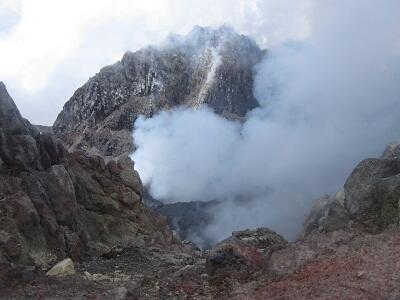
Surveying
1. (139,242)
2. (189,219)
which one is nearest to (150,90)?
(189,219)

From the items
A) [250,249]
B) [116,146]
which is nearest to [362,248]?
[250,249]

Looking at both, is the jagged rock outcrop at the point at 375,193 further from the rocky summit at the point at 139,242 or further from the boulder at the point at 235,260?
the boulder at the point at 235,260

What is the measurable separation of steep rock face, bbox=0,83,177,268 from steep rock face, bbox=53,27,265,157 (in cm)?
8754

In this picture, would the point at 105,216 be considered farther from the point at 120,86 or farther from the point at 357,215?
the point at 120,86

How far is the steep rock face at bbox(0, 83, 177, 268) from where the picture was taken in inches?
1087

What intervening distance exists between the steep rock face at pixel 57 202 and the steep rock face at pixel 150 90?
8754 centimetres

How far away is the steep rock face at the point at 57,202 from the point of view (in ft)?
90.6

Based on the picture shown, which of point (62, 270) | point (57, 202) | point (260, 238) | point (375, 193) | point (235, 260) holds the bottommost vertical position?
point (235, 260)

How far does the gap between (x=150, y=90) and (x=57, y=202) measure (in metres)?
102

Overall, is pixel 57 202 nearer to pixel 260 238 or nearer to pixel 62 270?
pixel 62 270

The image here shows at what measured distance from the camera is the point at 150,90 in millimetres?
131250

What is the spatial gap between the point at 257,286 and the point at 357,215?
8.46 metres

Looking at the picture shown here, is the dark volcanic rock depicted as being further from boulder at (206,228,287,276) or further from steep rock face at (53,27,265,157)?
boulder at (206,228,287,276)

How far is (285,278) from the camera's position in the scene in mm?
18250
